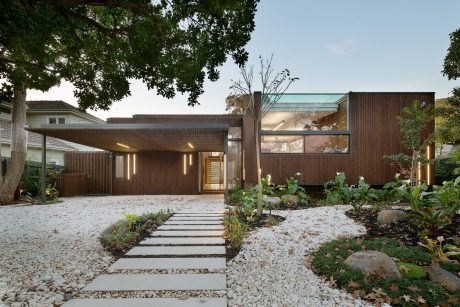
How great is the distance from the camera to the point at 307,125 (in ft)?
31.8

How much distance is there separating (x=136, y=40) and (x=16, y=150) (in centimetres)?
809

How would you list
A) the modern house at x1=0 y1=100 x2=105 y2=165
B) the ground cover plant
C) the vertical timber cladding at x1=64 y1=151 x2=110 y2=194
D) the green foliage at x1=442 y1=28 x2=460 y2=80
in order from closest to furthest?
the ground cover plant → the green foliage at x1=442 y1=28 x2=460 y2=80 → the vertical timber cladding at x1=64 y1=151 x2=110 y2=194 → the modern house at x1=0 y1=100 x2=105 y2=165

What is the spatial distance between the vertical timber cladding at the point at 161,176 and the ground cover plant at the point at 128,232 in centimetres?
723

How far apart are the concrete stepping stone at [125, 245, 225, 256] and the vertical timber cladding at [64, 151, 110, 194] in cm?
1056

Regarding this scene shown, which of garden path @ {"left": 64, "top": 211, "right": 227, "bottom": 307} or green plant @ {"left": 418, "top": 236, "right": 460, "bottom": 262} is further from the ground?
green plant @ {"left": 418, "top": 236, "right": 460, "bottom": 262}

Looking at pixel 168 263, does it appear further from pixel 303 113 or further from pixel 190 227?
pixel 303 113

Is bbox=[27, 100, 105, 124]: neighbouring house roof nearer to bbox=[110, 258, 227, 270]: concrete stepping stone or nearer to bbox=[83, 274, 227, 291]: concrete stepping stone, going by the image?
bbox=[110, 258, 227, 270]: concrete stepping stone

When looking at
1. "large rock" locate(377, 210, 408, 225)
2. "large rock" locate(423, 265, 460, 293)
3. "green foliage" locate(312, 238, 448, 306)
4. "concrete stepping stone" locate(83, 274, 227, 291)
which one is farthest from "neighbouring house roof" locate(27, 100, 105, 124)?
"large rock" locate(423, 265, 460, 293)

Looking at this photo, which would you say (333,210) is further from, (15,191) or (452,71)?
(15,191)

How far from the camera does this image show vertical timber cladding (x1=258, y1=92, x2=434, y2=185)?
9789 millimetres

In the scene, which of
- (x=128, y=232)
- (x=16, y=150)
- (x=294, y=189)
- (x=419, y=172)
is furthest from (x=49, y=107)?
(x=419, y=172)

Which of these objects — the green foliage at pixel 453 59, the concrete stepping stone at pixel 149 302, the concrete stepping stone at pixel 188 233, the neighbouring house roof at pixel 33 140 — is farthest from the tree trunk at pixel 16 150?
the green foliage at pixel 453 59

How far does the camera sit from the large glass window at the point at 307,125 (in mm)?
9633

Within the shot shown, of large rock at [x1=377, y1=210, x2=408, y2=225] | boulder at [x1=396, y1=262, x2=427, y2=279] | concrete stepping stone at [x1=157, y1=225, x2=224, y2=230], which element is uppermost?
large rock at [x1=377, y1=210, x2=408, y2=225]
